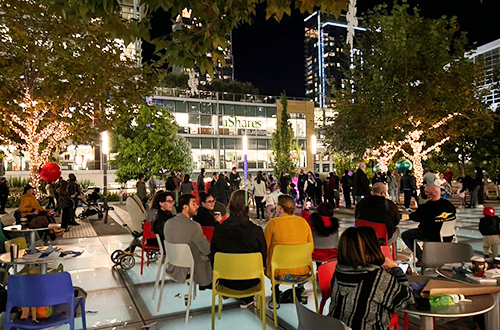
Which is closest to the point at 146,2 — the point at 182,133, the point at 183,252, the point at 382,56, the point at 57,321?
the point at 183,252

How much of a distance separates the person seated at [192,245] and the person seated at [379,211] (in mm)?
2655

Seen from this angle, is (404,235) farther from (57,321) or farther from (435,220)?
(57,321)

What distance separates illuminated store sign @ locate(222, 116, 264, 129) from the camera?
43.3 metres

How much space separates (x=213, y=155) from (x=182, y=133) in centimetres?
431

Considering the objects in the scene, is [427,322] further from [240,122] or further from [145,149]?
[240,122]

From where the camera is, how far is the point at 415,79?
55.8 feet

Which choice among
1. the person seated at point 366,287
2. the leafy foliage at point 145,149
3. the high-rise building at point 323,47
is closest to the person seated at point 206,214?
the person seated at point 366,287

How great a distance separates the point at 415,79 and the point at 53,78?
14556 millimetres

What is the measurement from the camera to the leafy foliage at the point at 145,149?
2584 centimetres

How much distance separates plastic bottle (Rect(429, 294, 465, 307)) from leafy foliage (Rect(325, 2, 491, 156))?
14.8 m

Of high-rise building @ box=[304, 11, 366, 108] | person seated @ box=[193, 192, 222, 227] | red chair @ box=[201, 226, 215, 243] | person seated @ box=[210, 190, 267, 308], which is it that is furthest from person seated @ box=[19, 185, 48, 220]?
high-rise building @ box=[304, 11, 366, 108]

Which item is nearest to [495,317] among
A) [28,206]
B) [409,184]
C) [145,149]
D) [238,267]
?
[238,267]

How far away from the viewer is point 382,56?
17.3 m

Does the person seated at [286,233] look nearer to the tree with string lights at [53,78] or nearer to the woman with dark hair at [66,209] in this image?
the woman with dark hair at [66,209]
